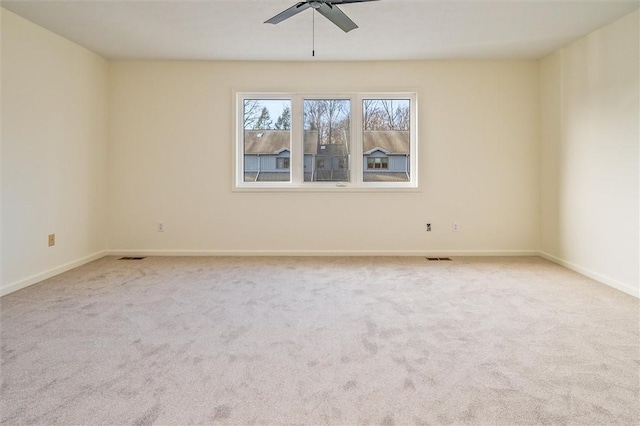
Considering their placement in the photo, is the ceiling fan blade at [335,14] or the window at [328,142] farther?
the window at [328,142]

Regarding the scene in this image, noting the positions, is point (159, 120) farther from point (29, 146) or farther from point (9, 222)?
point (9, 222)

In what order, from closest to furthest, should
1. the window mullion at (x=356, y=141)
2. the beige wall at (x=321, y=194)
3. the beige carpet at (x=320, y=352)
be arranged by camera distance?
the beige carpet at (x=320, y=352)
the beige wall at (x=321, y=194)
the window mullion at (x=356, y=141)

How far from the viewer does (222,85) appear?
4492 millimetres

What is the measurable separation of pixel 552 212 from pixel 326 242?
9.12 feet

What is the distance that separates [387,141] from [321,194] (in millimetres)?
1122

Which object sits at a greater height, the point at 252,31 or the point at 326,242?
the point at 252,31

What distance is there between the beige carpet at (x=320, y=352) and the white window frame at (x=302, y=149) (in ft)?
4.96

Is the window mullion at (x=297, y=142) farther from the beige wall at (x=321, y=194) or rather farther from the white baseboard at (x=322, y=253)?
the white baseboard at (x=322, y=253)

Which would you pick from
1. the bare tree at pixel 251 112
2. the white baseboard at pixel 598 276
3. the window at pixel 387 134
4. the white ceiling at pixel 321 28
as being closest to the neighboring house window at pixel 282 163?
the bare tree at pixel 251 112

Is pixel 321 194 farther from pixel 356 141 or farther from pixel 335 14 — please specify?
pixel 335 14

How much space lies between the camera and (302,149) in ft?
15.1

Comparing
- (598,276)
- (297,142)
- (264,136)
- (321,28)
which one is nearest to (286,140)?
(297,142)

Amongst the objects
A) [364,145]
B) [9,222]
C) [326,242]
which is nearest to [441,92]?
[364,145]

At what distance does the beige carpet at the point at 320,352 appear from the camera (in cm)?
146
